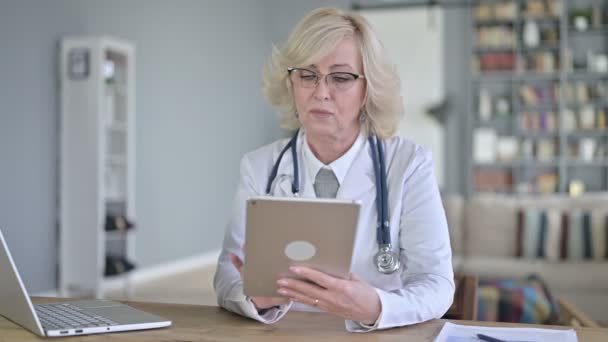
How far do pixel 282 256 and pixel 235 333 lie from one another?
18 cm

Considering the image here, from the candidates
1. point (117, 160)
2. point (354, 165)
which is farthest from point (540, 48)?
point (354, 165)

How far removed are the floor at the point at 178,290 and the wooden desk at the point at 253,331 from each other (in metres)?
3.99

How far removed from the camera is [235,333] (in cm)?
140

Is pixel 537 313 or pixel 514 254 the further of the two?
pixel 514 254

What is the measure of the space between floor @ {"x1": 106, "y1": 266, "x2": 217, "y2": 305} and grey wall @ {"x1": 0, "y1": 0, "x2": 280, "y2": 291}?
0.95 ft

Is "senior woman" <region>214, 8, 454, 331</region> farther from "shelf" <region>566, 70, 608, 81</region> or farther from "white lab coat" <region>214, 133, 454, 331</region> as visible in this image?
"shelf" <region>566, 70, 608, 81</region>

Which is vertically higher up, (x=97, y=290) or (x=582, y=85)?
(x=582, y=85)

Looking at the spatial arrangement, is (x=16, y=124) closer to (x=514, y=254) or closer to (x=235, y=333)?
(x=514, y=254)

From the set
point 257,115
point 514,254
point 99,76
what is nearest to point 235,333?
point 514,254

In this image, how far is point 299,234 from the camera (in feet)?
4.25

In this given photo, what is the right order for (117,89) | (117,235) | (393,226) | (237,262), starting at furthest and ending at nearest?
(117,235)
(117,89)
(393,226)
(237,262)

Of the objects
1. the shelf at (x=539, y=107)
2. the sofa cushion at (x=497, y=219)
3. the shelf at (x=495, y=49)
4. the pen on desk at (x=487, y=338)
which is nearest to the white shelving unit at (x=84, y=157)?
the sofa cushion at (x=497, y=219)

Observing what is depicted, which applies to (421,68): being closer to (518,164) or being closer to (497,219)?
(518,164)

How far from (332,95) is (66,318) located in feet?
2.43
